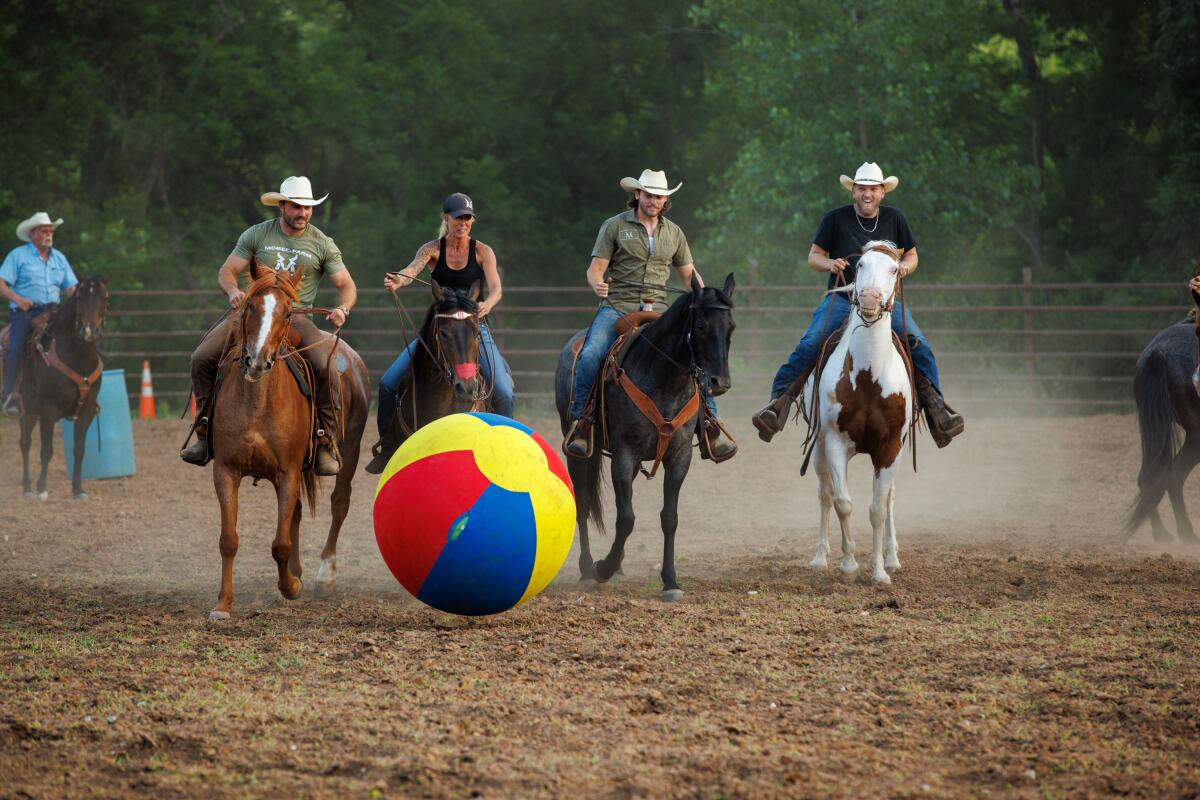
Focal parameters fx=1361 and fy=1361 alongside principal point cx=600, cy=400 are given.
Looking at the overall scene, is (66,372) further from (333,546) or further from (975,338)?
(975,338)

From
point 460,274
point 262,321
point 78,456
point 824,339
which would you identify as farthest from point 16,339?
point 824,339

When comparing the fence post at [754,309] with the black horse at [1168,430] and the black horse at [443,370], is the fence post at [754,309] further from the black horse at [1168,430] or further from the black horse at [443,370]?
the black horse at [443,370]

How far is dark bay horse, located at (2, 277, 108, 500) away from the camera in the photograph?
13.5 metres

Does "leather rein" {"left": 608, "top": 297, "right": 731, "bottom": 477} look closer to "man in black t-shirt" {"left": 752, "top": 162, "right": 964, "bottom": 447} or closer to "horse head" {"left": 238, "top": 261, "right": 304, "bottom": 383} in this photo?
"man in black t-shirt" {"left": 752, "top": 162, "right": 964, "bottom": 447}

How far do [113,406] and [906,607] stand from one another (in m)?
10.1

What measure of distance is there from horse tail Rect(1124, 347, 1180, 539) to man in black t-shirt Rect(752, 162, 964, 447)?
208cm

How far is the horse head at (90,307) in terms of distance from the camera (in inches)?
529

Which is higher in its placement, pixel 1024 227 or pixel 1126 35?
pixel 1126 35

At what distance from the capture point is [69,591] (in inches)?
352

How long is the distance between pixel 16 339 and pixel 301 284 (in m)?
6.64

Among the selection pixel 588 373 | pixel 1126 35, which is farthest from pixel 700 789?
pixel 1126 35

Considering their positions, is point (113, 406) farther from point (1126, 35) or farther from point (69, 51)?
point (1126, 35)

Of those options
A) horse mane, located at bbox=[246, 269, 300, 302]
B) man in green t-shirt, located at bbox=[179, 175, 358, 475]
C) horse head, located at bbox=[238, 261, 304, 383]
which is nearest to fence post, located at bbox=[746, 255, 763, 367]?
man in green t-shirt, located at bbox=[179, 175, 358, 475]

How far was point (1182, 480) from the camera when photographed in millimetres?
10586
